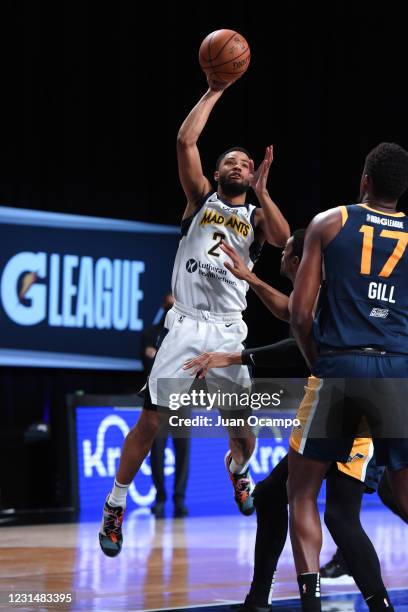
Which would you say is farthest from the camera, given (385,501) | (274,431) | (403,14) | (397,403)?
(403,14)

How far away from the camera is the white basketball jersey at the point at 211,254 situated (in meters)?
5.18

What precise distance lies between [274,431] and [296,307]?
22.3ft

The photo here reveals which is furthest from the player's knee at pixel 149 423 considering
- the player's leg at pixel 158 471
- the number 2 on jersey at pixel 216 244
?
the player's leg at pixel 158 471

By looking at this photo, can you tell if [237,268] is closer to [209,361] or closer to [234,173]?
[209,361]

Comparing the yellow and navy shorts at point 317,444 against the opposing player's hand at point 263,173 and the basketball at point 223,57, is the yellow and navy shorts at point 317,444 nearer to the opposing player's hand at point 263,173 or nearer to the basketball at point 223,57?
the opposing player's hand at point 263,173

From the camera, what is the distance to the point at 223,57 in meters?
4.96

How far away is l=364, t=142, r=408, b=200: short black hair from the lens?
3.65 m

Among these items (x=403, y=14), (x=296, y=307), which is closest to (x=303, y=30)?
(x=403, y=14)

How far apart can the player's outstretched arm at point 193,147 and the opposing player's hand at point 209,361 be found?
715mm

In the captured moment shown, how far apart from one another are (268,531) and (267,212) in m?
1.54

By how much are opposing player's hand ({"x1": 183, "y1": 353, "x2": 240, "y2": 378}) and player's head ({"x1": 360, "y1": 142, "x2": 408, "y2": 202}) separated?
1588mm

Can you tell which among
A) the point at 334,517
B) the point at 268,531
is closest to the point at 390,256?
the point at 334,517

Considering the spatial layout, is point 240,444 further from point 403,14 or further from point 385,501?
point 403,14

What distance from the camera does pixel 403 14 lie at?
464 inches
